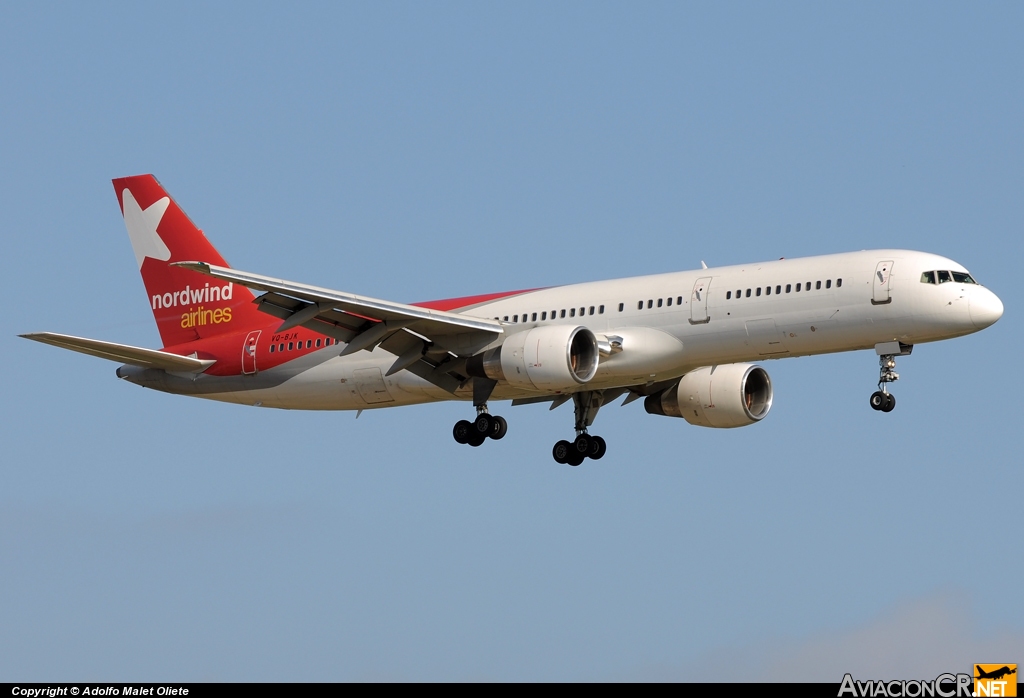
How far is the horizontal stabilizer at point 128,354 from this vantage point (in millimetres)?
47719

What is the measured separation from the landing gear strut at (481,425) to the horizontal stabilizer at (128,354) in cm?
866

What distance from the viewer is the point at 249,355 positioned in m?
52.9

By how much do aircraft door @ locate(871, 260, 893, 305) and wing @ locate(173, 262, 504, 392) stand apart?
34.4 feet

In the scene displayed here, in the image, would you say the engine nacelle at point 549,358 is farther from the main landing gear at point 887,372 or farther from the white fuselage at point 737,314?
the main landing gear at point 887,372

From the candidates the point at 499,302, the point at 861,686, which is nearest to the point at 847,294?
the point at 499,302

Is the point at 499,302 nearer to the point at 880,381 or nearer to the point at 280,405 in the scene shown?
the point at 280,405

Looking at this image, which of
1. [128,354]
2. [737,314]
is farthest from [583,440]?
[128,354]

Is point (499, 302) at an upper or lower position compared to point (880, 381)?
upper

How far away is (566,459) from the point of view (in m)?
53.6

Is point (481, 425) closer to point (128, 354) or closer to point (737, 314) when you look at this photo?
point (737, 314)

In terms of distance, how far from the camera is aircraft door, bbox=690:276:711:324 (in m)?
46.4

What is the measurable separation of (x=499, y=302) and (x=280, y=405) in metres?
7.77

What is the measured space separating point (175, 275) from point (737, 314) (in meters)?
20.0

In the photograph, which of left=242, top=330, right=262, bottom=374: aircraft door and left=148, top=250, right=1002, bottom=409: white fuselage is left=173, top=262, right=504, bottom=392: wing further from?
left=242, top=330, right=262, bottom=374: aircraft door
